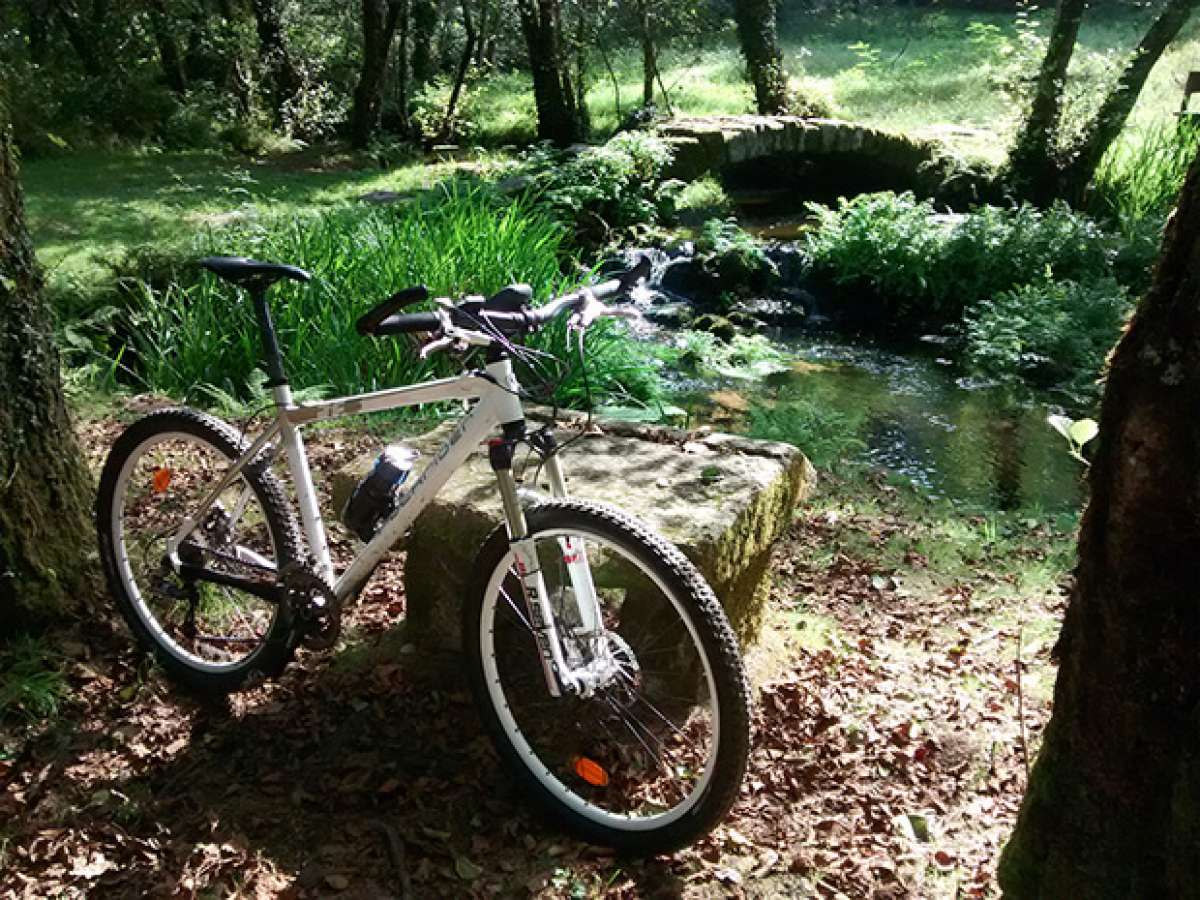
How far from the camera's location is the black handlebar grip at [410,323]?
2.19 m

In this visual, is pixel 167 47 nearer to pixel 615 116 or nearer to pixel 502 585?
pixel 615 116

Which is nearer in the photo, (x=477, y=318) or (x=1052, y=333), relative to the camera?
(x=477, y=318)

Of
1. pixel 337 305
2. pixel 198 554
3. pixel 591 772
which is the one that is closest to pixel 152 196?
pixel 337 305

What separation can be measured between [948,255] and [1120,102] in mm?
3180

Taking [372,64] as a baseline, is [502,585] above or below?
below

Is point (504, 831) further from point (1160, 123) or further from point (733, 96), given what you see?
point (733, 96)

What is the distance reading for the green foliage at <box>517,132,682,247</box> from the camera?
9.76 m

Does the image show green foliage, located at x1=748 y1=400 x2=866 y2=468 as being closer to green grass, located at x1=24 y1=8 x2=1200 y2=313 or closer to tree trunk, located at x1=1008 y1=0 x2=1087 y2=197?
green grass, located at x1=24 y1=8 x2=1200 y2=313

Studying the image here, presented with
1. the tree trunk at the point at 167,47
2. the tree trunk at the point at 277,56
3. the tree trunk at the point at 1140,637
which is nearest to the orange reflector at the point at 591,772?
the tree trunk at the point at 1140,637

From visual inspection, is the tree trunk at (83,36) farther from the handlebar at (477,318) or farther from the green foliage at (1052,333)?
the handlebar at (477,318)

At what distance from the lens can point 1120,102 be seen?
36.0 ft

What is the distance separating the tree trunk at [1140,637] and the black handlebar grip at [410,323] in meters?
1.35

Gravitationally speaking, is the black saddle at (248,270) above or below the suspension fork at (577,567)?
above

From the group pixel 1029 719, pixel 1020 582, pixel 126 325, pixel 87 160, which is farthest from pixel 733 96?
pixel 1029 719
